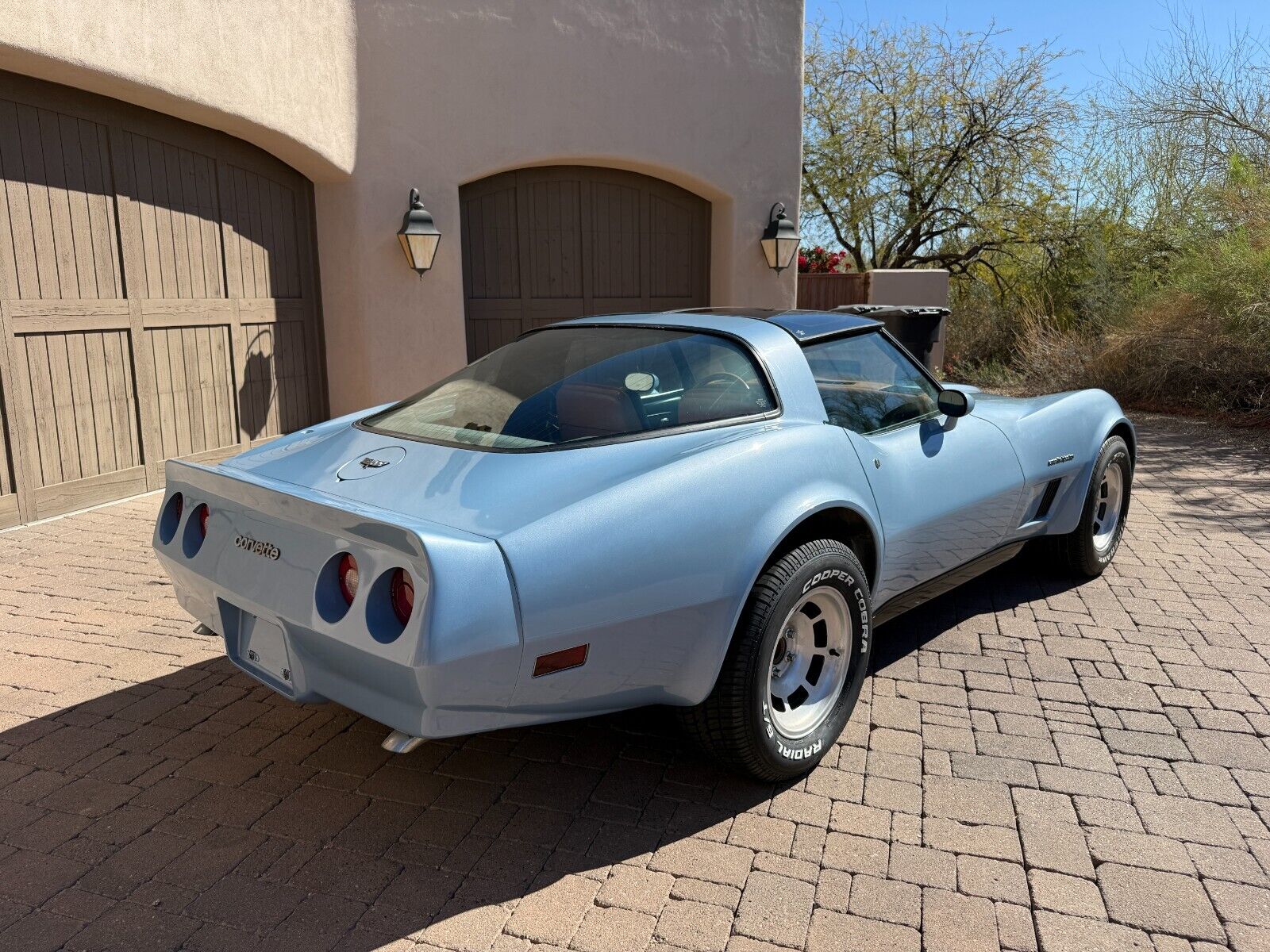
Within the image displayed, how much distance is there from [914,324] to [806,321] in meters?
6.46

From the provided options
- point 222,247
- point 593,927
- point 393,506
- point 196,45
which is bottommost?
point 593,927

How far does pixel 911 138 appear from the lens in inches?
701

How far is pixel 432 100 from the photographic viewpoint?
333 inches

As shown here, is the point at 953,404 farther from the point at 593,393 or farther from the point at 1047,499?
the point at 593,393

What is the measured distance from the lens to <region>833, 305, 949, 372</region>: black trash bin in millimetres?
9461

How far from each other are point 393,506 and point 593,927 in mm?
1181

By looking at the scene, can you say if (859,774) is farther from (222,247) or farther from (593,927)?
(222,247)

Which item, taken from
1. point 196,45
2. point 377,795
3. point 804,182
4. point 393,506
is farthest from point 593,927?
point 804,182

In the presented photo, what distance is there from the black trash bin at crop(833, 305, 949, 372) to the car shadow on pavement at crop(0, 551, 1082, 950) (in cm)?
691

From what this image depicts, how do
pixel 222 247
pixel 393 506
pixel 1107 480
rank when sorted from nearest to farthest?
pixel 393 506, pixel 1107 480, pixel 222 247

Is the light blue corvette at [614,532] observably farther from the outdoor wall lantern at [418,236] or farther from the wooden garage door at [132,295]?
the outdoor wall lantern at [418,236]

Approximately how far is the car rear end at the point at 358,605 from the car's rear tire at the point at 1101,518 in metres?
3.44

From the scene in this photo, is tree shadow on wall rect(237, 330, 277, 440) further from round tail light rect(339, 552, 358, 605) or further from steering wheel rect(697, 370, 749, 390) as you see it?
round tail light rect(339, 552, 358, 605)

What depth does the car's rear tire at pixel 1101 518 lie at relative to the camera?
470 cm
